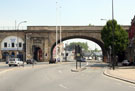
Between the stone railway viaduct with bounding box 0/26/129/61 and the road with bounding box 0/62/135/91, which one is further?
the stone railway viaduct with bounding box 0/26/129/61

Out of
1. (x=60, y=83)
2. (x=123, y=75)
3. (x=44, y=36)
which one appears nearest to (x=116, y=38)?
(x=44, y=36)

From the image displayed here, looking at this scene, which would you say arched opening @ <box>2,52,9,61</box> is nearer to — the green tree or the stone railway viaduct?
the stone railway viaduct

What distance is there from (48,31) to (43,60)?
8.38m

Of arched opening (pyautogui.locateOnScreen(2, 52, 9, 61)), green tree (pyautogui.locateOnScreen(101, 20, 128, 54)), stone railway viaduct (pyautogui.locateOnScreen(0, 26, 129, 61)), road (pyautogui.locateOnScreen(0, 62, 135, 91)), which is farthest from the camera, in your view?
arched opening (pyautogui.locateOnScreen(2, 52, 9, 61))

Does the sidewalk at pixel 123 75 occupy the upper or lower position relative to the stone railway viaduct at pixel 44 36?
lower

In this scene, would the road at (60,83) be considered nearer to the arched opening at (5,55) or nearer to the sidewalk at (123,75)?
the sidewalk at (123,75)

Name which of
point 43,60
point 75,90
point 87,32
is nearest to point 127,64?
point 87,32

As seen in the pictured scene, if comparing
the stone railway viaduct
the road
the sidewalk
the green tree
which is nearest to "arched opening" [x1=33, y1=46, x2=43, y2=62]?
the stone railway viaduct

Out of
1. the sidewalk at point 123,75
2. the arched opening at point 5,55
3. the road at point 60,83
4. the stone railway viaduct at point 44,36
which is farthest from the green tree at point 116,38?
the road at point 60,83

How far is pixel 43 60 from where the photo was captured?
82.0m

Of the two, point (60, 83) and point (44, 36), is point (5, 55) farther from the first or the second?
point (60, 83)

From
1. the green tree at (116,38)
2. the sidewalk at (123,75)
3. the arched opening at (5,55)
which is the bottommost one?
the sidewalk at (123,75)

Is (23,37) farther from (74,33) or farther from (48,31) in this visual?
(74,33)

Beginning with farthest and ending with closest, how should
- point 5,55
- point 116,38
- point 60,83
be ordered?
point 5,55 → point 116,38 → point 60,83
